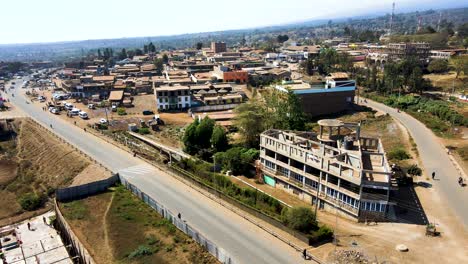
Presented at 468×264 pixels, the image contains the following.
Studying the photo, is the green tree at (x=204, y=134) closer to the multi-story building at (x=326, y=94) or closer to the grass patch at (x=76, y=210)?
the grass patch at (x=76, y=210)

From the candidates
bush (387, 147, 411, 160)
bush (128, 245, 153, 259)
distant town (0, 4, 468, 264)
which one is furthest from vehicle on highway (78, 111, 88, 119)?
bush (387, 147, 411, 160)

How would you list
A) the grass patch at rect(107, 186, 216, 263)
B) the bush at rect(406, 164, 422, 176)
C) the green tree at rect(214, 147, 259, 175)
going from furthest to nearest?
1. the green tree at rect(214, 147, 259, 175)
2. the bush at rect(406, 164, 422, 176)
3. the grass patch at rect(107, 186, 216, 263)

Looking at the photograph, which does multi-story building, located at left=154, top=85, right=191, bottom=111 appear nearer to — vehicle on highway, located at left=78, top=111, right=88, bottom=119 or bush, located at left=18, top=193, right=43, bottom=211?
vehicle on highway, located at left=78, top=111, right=88, bottom=119

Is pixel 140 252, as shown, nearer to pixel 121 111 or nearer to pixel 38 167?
pixel 38 167

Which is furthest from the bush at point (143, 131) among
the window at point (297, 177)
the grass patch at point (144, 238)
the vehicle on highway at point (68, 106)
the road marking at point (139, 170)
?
the window at point (297, 177)

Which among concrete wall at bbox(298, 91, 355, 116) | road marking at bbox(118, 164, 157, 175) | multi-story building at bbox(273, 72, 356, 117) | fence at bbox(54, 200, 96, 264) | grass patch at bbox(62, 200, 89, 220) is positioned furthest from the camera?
concrete wall at bbox(298, 91, 355, 116)

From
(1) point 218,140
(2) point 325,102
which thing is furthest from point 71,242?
(2) point 325,102
